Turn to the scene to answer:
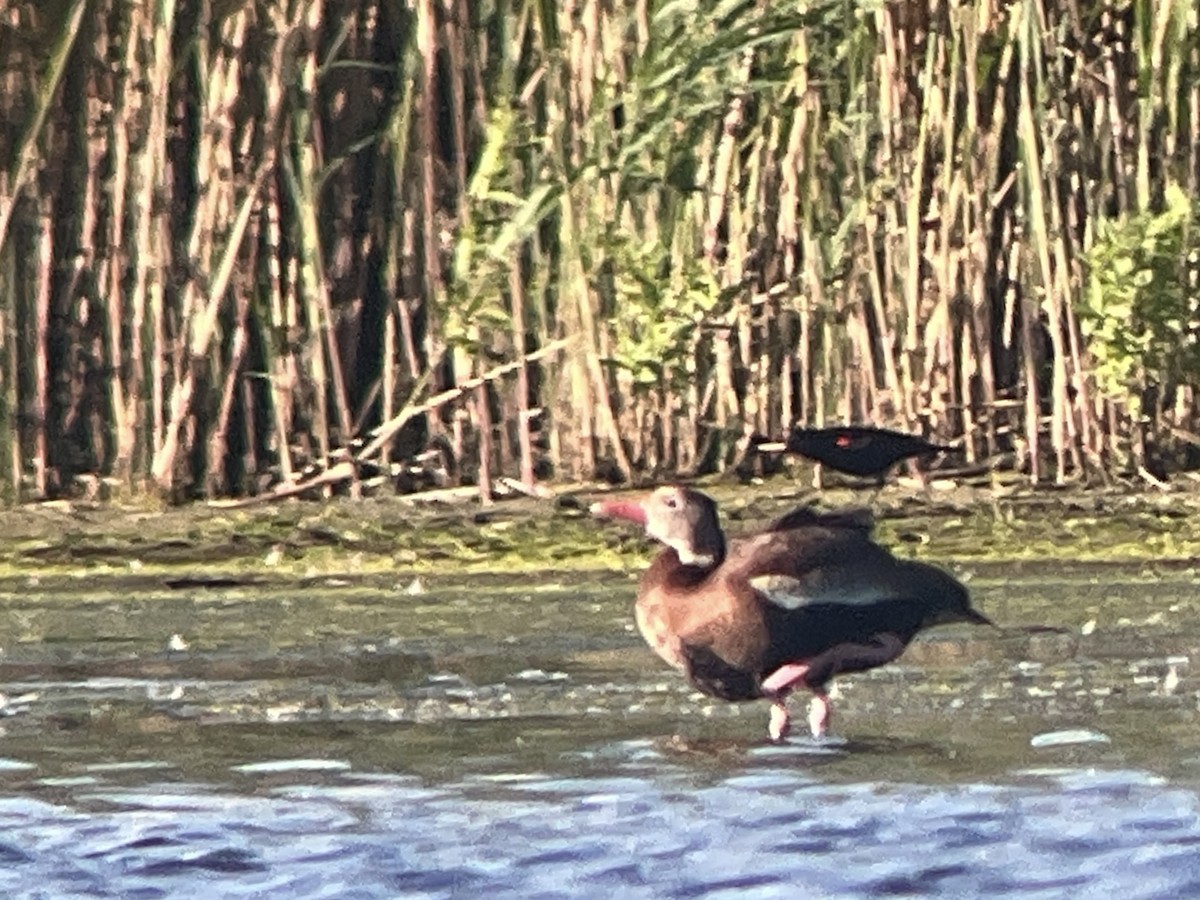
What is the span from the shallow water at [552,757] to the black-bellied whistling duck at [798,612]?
0.39 feet

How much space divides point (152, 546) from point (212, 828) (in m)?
4.48

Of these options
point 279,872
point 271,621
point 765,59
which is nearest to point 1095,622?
point 271,621

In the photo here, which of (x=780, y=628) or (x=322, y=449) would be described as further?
(x=322, y=449)

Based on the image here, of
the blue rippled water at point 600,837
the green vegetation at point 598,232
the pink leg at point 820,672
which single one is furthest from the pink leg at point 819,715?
the green vegetation at point 598,232

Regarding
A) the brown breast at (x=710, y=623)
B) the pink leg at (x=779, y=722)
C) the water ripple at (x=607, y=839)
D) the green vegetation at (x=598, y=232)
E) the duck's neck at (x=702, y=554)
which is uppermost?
the green vegetation at (x=598, y=232)

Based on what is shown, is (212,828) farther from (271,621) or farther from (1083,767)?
(271,621)

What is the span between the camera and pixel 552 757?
648 cm

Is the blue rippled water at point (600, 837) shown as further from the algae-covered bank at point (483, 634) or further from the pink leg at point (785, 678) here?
the pink leg at point (785, 678)

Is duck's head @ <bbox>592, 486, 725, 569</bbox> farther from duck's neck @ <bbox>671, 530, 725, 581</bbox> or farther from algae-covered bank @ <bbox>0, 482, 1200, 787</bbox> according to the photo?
algae-covered bank @ <bbox>0, 482, 1200, 787</bbox>

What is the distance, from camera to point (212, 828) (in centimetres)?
569

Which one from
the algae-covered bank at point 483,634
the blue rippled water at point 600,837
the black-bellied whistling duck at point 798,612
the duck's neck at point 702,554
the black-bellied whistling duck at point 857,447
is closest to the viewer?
the blue rippled water at point 600,837

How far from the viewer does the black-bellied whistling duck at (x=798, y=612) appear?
7176 mm

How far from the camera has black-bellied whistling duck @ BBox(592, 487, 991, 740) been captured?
718cm

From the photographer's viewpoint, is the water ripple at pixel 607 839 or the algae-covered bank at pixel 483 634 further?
the algae-covered bank at pixel 483 634
